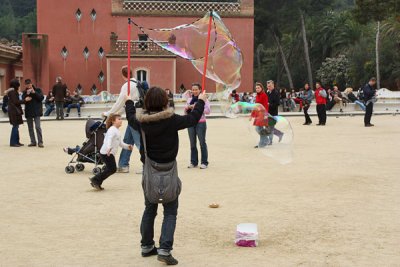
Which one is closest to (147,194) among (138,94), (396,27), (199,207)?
(199,207)

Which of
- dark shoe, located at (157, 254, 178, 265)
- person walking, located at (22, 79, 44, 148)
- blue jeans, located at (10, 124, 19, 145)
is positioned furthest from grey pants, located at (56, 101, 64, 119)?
dark shoe, located at (157, 254, 178, 265)

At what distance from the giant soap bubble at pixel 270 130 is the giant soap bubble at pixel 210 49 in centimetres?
52

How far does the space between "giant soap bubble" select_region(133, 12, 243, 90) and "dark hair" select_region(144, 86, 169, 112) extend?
380 centimetres

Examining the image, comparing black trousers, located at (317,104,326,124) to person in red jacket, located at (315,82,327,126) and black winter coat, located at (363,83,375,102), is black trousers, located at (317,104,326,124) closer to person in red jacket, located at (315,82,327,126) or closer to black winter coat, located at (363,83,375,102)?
person in red jacket, located at (315,82,327,126)

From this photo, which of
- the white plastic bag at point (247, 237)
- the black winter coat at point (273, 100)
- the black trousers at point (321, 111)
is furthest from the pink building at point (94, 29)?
the white plastic bag at point (247, 237)

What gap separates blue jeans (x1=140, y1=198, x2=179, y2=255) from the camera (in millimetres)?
6031

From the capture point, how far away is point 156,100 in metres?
6.02

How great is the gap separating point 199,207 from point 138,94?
9.15 feet

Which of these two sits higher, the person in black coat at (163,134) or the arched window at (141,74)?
the arched window at (141,74)

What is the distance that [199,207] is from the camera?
878 cm

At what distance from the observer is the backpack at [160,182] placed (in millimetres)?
5961

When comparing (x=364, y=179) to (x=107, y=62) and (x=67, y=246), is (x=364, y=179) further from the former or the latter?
(x=107, y=62)

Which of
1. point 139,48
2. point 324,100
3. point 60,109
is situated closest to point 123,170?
point 324,100

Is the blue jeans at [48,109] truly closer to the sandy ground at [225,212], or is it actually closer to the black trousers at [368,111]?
the black trousers at [368,111]
